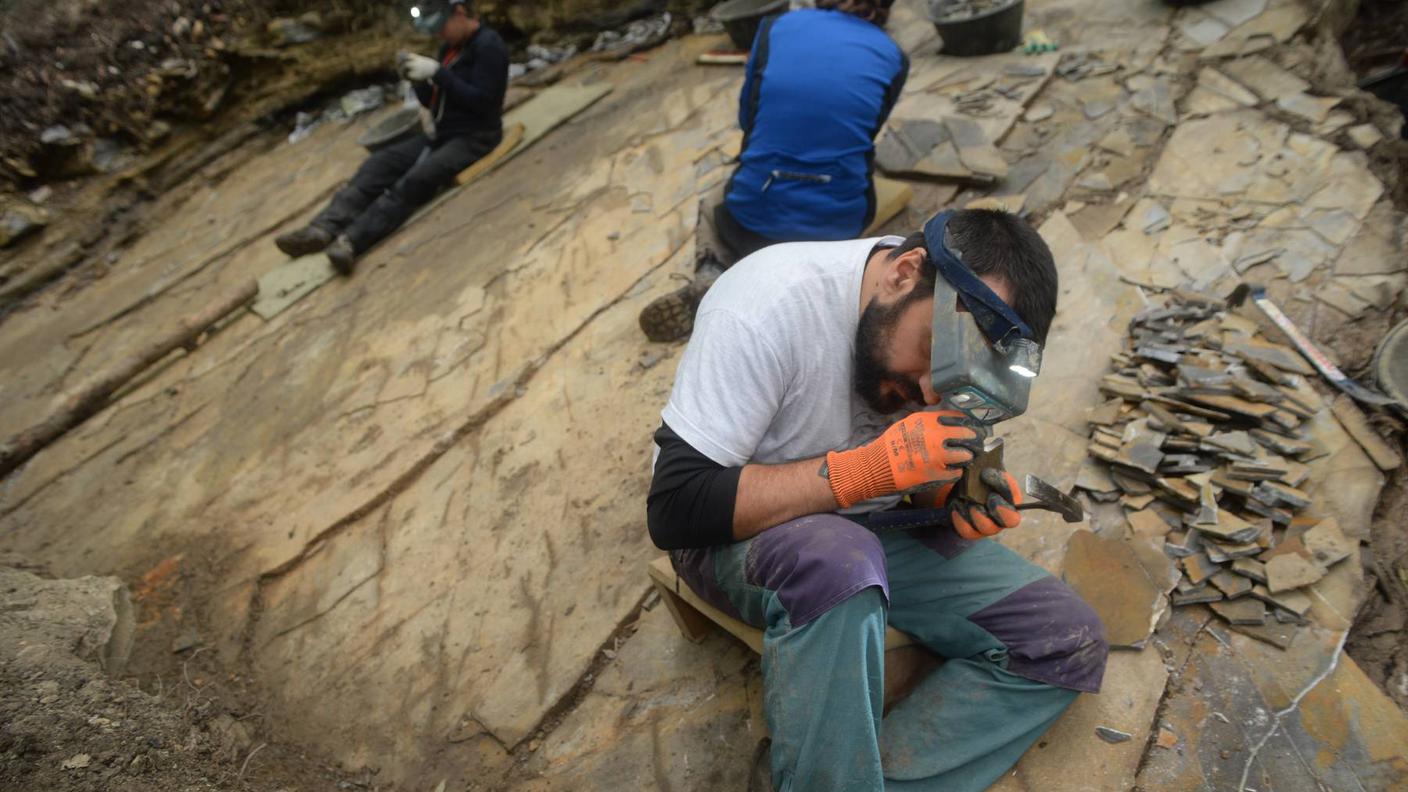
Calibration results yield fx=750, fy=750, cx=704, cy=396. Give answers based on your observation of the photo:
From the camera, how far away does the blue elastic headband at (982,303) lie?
1641 mm

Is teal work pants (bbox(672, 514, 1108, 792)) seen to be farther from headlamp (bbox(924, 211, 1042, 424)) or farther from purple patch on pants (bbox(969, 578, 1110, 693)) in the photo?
headlamp (bbox(924, 211, 1042, 424))

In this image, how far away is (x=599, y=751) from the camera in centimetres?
229

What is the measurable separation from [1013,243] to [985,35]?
4.23m

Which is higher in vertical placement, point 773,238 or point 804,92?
point 804,92

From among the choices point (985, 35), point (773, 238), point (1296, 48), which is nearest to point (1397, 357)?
point (773, 238)

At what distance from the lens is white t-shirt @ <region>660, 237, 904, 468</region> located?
178 centimetres

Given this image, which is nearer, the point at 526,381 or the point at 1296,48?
the point at 526,381

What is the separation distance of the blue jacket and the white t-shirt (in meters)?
1.54

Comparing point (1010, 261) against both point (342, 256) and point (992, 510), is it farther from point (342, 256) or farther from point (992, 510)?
point (342, 256)

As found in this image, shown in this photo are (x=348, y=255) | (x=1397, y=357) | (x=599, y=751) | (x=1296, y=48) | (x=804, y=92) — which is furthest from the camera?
(x=348, y=255)

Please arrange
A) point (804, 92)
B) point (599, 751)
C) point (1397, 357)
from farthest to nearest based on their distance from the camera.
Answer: point (804, 92)
point (1397, 357)
point (599, 751)

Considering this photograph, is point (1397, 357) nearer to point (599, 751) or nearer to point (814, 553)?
point (814, 553)

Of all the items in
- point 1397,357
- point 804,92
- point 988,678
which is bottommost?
point 1397,357

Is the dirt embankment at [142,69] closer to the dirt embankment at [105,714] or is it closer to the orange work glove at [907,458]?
the dirt embankment at [105,714]
